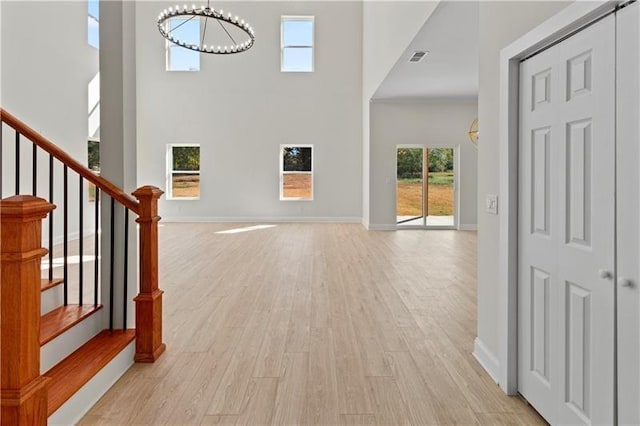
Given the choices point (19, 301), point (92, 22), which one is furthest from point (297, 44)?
point (19, 301)

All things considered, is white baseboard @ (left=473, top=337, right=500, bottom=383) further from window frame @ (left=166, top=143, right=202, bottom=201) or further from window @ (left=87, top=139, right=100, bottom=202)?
window frame @ (left=166, top=143, right=202, bottom=201)

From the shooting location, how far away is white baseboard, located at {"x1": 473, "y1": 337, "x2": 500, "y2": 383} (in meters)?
2.55

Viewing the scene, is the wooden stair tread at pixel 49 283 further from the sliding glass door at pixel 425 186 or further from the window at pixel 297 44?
the window at pixel 297 44

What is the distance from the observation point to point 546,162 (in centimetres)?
214

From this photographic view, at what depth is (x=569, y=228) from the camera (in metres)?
1.96

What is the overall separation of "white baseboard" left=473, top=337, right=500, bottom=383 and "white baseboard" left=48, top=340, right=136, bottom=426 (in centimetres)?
227

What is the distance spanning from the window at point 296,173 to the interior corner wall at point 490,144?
8.79m

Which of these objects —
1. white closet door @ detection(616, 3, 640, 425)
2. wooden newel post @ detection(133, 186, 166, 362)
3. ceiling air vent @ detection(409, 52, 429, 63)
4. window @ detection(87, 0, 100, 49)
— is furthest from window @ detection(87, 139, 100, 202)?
white closet door @ detection(616, 3, 640, 425)

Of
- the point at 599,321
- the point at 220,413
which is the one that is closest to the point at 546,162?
the point at 599,321

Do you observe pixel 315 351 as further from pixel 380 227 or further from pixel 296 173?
pixel 296 173

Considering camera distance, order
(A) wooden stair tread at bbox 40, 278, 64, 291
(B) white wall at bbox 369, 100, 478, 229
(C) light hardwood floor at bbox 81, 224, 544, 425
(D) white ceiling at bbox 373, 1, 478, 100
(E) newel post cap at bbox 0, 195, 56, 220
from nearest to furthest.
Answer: (E) newel post cap at bbox 0, 195, 56, 220 → (C) light hardwood floor at bbox 81, 224, 544, 425 → (A) wooden stair tread at bbox 40, 278, 64, 291 → (D) white ceiling at bbox 373, 1, 478, 100 → (B) white wall at bbox 369, 100, 478, 229

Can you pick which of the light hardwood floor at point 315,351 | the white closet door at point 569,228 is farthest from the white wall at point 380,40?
the light hardwood floor at point 315,351

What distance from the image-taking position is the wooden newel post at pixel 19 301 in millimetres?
1521

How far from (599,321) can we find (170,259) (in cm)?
584
